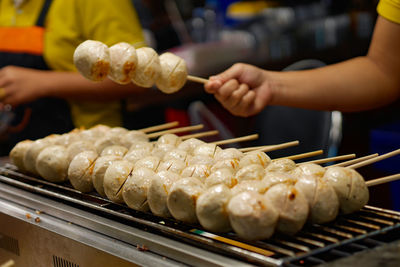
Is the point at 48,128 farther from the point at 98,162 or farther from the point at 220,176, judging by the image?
the point at 220,176

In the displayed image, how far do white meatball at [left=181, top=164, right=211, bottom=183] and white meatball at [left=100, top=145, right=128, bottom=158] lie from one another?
0.51m

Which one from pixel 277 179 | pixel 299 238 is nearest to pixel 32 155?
pixel 277 179

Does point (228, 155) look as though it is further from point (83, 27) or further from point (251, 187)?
point (83, 27)

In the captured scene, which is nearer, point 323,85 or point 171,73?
point 171,73

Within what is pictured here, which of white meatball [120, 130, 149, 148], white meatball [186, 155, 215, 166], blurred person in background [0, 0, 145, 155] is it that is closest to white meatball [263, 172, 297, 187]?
white meatball [186, 155, 215, 166]

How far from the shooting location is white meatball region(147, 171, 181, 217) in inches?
69.2

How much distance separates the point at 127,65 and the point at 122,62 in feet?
0.08

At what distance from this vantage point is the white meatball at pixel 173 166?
1942 millimetres

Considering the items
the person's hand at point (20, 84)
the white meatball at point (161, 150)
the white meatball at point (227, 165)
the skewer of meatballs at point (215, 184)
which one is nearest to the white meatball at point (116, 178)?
the skewer of meatballs at point (215, 184)

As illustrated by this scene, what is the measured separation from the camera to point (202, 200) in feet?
5.22

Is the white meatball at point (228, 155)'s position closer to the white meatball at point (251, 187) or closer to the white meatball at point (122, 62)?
the white meatball at point (251, 187)

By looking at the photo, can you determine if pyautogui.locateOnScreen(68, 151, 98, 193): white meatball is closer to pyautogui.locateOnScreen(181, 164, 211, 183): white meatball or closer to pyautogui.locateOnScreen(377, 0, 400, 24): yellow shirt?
pyautogui.locateOnScreen(181, 164, 211, 183): white meatball

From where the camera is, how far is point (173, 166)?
6.41ft

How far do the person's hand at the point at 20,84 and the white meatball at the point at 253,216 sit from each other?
2.25 m
